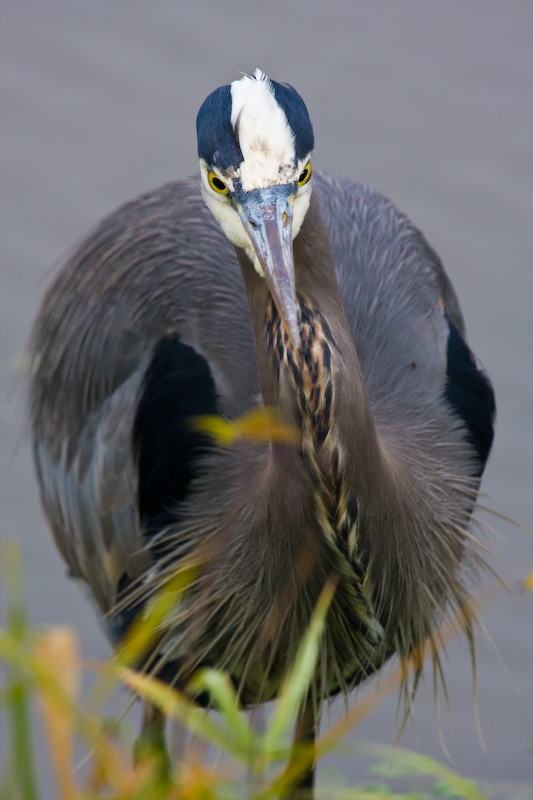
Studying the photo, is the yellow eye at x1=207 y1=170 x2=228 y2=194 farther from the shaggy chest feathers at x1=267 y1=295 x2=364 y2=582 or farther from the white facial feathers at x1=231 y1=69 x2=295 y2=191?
the shaggy chest feathers at x1=267 y1=295 x2=364 y2=582

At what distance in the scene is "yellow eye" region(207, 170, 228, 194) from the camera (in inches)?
77.9

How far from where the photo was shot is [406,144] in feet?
16.8

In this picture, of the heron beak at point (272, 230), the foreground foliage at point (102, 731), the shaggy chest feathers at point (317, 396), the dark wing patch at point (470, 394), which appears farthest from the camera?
the dark wing patch at point (470, 394)

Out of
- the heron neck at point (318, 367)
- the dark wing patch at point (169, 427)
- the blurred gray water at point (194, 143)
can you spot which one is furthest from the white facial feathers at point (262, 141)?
the blurred gray water at point (194, 143)

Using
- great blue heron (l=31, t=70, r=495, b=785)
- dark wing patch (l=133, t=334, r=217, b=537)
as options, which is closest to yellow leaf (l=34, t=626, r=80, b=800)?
great blue heron (l=31, t=70, r=495, b=785)

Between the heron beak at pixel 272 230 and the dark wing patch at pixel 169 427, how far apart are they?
0.87 meters

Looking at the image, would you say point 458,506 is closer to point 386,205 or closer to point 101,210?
point 386,205

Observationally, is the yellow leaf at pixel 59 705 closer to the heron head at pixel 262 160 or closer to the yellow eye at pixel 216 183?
the heron head at pixel 262 160

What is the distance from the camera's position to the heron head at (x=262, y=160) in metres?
1.87

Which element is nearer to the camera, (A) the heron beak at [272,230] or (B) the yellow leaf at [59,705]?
(B) the yellow leaf at [59,705]

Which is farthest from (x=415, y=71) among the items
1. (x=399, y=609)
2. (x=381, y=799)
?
(x=381, y=799)

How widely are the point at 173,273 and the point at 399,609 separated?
1.07 meters

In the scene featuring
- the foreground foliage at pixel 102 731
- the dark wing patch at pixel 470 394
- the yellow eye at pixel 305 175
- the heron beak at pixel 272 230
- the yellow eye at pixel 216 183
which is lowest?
the foreground foliage at pixel 102 731

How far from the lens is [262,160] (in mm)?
1912
